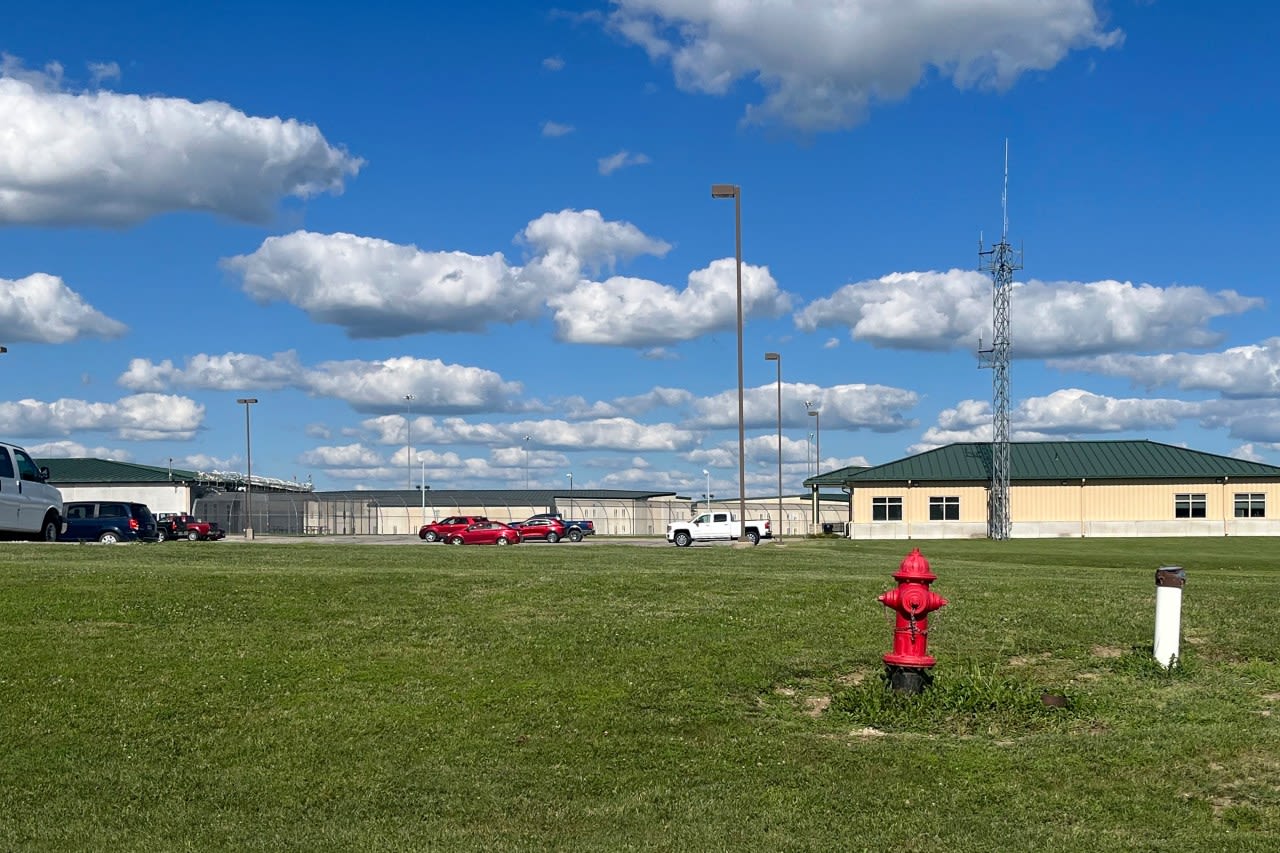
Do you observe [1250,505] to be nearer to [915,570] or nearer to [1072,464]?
[1072,464]

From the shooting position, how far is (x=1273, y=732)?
8602 millimetres

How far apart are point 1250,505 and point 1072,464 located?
10.2 metres

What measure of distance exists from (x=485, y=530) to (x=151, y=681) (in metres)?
50.9

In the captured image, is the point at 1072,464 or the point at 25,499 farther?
the point at 1072,464

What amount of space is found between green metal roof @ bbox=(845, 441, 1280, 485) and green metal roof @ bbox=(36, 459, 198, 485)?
5853 cm

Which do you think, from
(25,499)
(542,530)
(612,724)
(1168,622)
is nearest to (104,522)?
(25,499)

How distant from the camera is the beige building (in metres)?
73.8

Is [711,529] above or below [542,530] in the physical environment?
above

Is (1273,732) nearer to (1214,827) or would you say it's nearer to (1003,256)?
(1214,827)

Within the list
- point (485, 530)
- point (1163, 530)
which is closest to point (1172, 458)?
point (1163, 530)

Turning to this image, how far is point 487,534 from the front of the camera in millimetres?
61062

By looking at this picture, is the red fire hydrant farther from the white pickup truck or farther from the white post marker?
the white pickup truck

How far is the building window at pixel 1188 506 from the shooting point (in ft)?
244

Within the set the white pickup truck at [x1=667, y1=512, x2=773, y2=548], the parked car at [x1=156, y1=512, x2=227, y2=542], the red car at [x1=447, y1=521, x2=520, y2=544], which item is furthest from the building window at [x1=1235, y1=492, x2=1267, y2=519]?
the parked car at [x1=156, y1=512, x2=227, y2=542]
